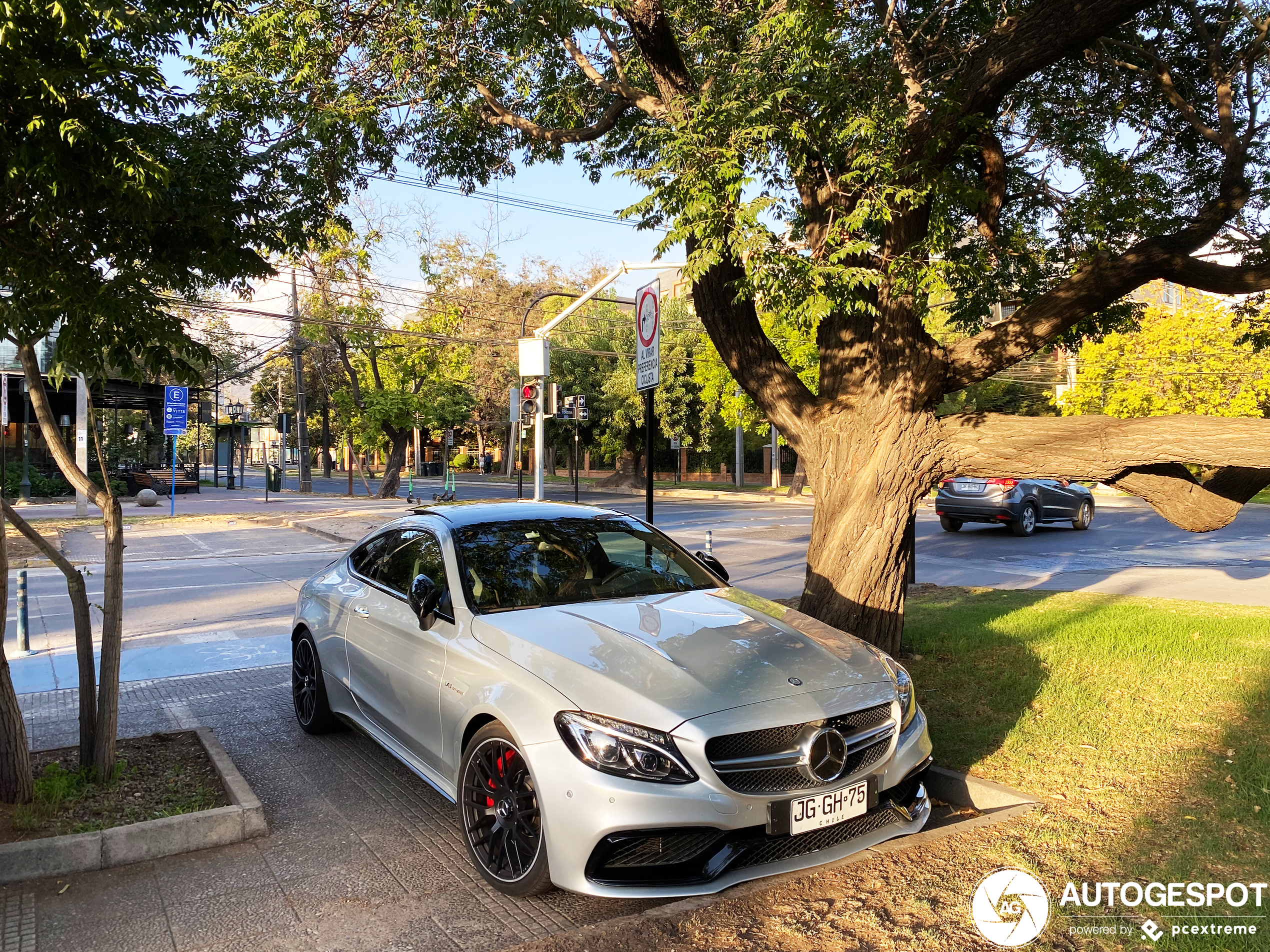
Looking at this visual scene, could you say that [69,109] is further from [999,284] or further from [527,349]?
[527,349]

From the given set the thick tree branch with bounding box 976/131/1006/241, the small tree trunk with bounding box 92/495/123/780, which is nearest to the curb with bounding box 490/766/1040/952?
the small tree trunk with bounding box 92/495/123/780

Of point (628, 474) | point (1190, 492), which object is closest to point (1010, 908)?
point (1190, 492)

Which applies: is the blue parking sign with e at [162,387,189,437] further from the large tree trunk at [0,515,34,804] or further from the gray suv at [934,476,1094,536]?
the large tree trunk at [0,515,34,804]

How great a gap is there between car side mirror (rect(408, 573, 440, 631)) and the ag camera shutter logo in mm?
2640

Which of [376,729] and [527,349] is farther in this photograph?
[527,349]

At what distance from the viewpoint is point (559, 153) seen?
10281 mm

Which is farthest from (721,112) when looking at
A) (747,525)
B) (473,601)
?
(747,525)

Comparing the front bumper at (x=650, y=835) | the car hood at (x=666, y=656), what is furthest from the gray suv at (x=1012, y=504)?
the front bumper at (x=650, y=835)

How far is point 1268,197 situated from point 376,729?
9034mm

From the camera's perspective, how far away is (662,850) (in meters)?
3.30

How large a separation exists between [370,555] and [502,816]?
8.11 feet

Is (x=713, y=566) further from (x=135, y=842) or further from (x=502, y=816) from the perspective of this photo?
(x=135, y=842)

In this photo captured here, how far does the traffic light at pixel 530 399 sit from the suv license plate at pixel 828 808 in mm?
13888

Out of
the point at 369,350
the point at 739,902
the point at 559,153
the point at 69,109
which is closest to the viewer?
the point at 739,902
